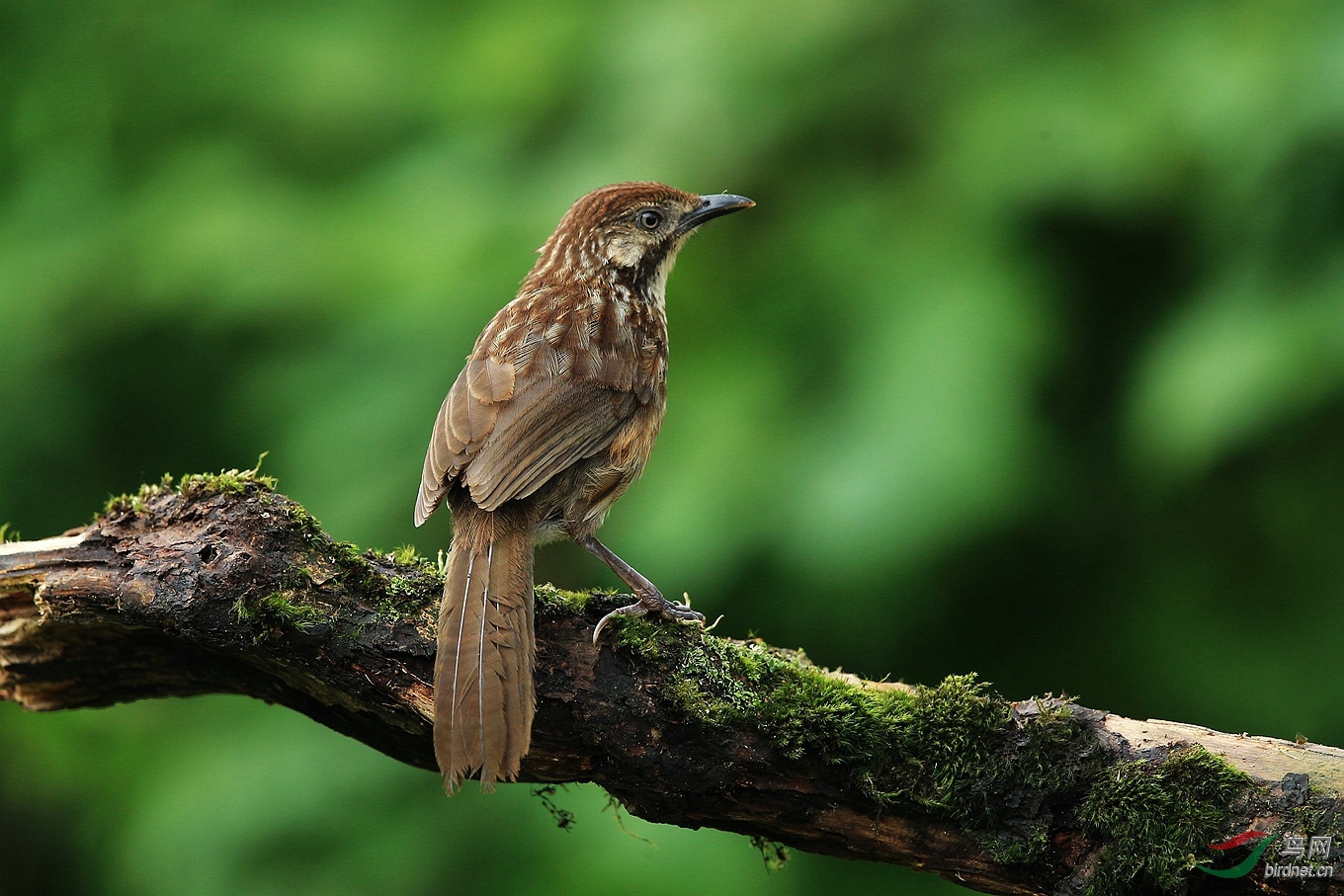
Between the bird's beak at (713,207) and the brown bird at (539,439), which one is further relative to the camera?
the bird's beak at (713,207)

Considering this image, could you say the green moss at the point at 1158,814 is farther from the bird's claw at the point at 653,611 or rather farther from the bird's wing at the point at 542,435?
the bird's wing at the point at 542,435

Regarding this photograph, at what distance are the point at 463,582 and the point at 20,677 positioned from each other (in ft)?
5.06

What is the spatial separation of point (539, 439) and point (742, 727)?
106 centimetres

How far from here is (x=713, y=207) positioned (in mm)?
4578

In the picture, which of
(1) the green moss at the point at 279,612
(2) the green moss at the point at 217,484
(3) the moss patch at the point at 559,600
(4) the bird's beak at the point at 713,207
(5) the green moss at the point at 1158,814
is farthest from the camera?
(4) the bird's beak at the point at 713,207

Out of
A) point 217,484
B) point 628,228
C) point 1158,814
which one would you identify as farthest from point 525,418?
point 1158,814

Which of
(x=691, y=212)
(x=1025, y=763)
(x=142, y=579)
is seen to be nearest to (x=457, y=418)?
(x=142, y=579)

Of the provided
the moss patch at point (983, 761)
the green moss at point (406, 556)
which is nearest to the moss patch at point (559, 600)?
the moss patch at point (983, 761)

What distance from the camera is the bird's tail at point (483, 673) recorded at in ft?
9.77

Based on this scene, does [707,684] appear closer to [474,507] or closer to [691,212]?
[474,507]

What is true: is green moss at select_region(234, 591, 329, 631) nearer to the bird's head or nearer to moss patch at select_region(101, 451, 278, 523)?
moss patch at select_region(101, 451, 278, 523)

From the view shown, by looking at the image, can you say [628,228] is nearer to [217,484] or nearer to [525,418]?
[525,418]

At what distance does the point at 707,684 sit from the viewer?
10.5 feet

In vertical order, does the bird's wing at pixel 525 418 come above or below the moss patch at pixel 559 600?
above
